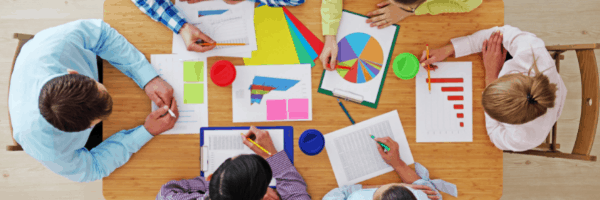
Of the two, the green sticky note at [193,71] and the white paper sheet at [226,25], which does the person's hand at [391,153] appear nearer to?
the white paper sheet at [226,25]

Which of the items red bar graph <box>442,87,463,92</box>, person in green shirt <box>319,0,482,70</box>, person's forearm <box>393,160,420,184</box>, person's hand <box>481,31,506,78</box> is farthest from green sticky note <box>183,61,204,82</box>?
person's hand <box>481,31,506,78</box>

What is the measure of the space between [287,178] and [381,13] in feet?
2.79

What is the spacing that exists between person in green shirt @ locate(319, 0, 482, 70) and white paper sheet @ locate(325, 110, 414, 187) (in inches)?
12.4

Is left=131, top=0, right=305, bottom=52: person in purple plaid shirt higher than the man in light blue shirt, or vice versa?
left=131, top=0, right=305, bottom=52: person in purple plaid shirt

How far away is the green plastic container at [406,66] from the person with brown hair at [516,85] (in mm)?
42

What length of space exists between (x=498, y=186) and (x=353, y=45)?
0.93 metres

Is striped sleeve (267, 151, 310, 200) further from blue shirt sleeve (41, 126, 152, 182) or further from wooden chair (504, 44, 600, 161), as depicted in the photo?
wooden chair (504, 44, 600, 161)

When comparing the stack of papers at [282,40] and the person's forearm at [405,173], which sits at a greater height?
the stack of papers at [282,40]

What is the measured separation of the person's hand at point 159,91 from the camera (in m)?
1.37

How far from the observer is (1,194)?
6.95 feet

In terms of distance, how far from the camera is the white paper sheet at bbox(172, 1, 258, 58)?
1396 mm

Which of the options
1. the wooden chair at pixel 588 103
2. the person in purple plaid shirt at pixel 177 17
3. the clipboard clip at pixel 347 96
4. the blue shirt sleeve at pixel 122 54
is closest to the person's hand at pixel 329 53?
the clipboard clip at pixel 347 96

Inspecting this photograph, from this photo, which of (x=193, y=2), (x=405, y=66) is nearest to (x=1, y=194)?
(x=193, y=2)

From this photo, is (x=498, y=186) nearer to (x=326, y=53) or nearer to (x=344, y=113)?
(x=344, y=113)
